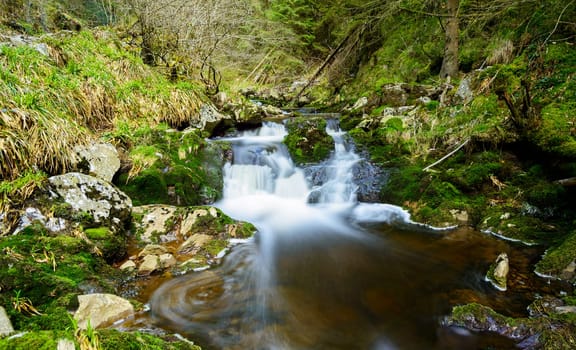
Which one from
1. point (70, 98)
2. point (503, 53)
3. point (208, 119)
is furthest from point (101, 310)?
point (503, 53)

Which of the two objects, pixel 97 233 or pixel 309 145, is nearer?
pixel 97 233

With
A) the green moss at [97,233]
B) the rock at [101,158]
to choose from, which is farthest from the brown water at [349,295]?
the rock at [101,158]

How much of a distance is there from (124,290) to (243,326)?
1356 millimetres

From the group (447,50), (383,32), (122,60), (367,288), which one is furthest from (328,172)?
(383,32)

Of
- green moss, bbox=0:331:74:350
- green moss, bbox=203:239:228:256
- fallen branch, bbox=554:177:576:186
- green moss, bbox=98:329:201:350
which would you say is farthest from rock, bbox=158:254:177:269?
fallen branch, bbox=554:177:576:186

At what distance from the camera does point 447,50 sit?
8.71m

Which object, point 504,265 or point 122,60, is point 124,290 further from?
point 122,60

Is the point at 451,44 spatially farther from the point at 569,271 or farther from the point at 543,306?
the point at 543,306

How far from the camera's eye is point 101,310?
2.57 meters

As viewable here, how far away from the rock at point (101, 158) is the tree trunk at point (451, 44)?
8783mm

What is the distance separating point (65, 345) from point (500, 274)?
150 inches

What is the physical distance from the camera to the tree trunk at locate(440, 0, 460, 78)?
829 centimetres

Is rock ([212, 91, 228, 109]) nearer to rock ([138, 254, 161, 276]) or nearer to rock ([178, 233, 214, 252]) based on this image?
rock ([178, 233, 214, 252])

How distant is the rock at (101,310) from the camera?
2434 mm
